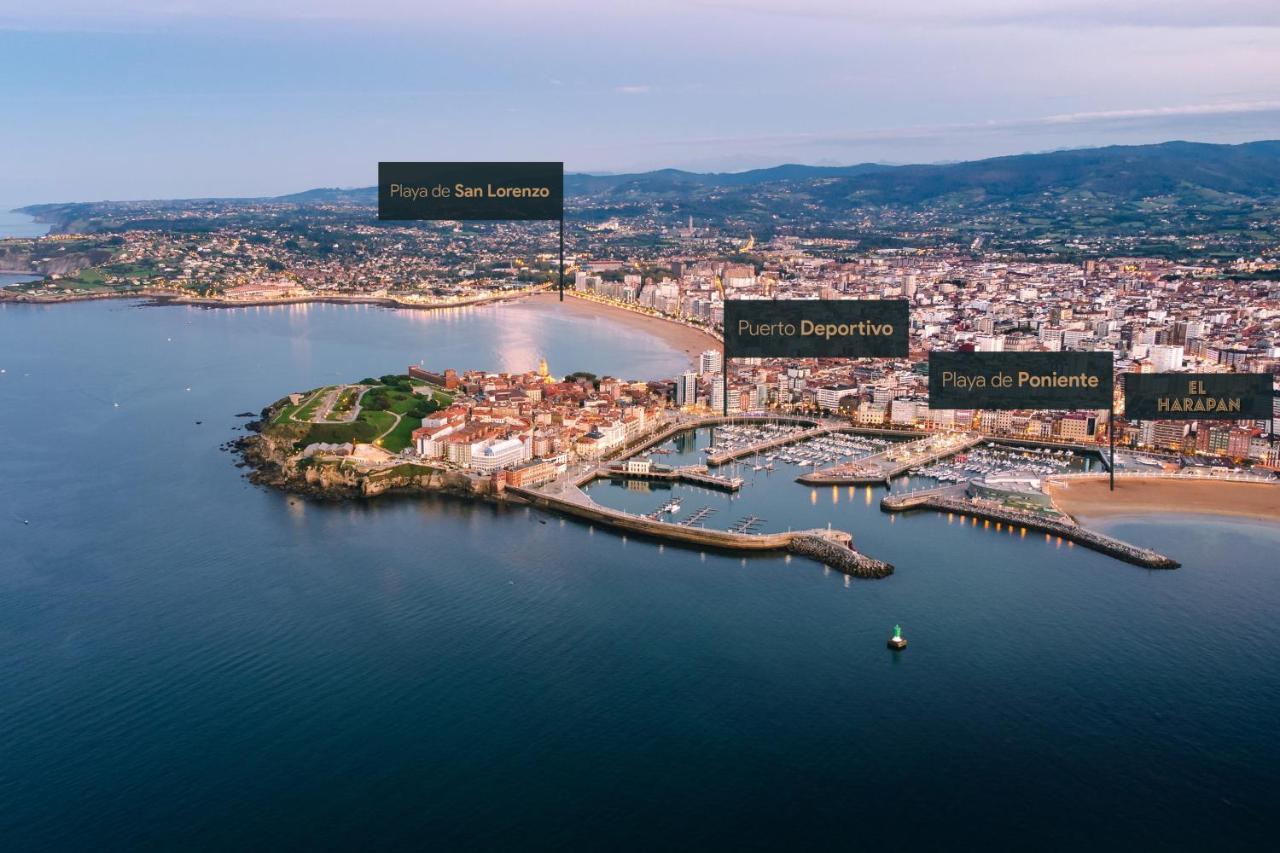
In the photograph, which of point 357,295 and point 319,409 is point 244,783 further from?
point 357,295

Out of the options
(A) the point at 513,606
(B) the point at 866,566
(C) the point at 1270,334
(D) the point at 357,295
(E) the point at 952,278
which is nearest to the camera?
(A) the point at 513,606

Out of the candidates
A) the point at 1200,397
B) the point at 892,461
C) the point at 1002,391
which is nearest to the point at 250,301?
the point at 892,461

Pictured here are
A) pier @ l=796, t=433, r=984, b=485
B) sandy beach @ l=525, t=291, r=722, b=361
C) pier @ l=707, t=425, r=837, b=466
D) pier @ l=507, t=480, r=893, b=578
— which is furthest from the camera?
sandy beach @ l=525, t=291, r=722, b=361

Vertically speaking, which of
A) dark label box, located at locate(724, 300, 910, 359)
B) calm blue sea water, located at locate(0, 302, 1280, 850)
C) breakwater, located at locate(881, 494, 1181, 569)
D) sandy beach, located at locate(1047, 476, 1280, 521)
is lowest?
calm blue sea water, located at locate(0, 302, 1280, 850)

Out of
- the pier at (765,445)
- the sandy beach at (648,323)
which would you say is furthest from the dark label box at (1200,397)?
the sandy beach at (648,323)

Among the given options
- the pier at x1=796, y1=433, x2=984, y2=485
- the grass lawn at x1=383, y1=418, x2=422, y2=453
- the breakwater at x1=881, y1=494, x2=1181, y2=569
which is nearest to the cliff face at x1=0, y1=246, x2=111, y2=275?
the grass lawn at x1=383, y1=418, x2=422, y2=453

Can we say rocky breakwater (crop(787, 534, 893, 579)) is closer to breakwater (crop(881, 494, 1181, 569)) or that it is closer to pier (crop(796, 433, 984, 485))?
breakwater (crop(881, 494, 1181, 569))

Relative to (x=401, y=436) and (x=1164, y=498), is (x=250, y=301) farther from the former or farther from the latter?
(x=1164, y=498)

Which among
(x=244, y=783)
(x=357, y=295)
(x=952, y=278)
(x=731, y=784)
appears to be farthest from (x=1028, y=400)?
(x=357, y=295)
